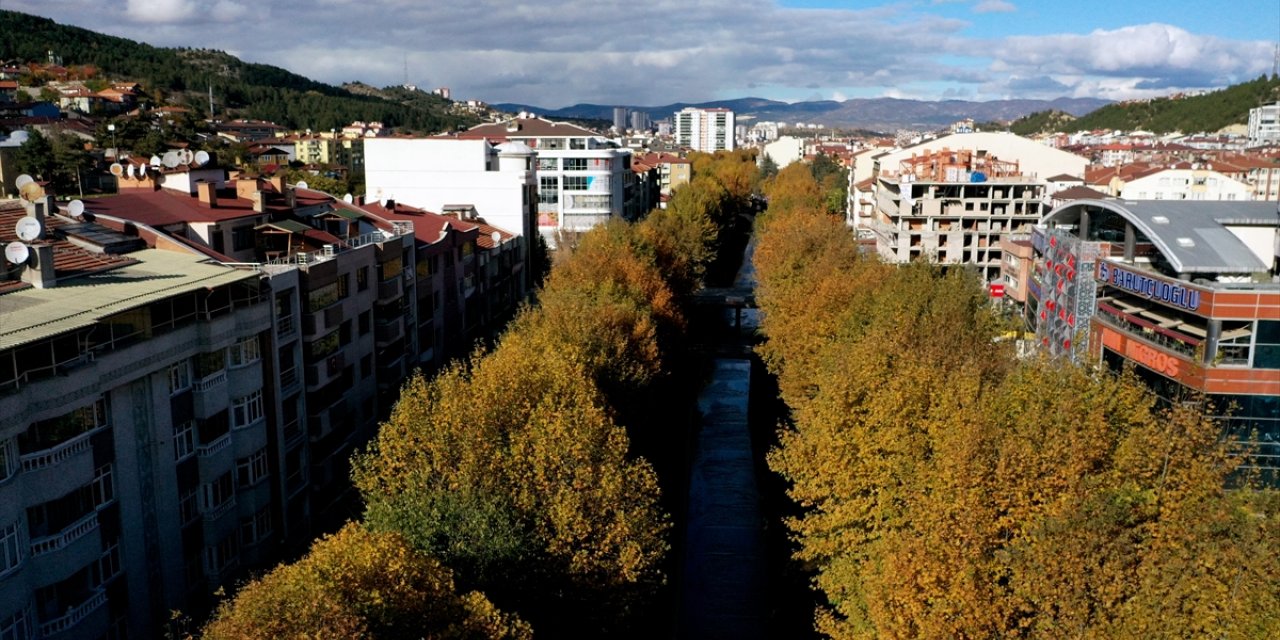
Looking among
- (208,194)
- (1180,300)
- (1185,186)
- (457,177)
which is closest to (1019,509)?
(1180,300)

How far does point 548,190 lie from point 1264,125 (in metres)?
117

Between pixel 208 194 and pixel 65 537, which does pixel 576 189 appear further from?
pixel 65 537

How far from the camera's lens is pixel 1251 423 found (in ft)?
96.2

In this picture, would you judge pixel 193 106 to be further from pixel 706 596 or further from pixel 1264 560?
pixel 1264 560

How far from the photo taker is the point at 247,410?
2619cm

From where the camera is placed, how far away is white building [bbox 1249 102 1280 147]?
13838 cm

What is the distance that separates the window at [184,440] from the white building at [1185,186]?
235 feet

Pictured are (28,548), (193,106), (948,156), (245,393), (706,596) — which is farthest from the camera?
(193,106)

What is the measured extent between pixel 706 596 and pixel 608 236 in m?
28.6

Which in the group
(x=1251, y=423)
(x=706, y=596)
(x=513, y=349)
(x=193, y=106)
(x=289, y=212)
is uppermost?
(x=193, y=106)

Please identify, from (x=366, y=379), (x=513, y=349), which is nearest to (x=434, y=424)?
(x=513, y=349)

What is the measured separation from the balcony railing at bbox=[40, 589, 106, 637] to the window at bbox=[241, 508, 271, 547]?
228 inches

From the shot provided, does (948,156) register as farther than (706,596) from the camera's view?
Yes

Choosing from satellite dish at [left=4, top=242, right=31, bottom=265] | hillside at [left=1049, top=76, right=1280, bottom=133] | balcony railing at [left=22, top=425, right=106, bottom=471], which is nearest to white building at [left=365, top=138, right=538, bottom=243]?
satellite dish at [left=4, top=242, right=31, bottom=265]
